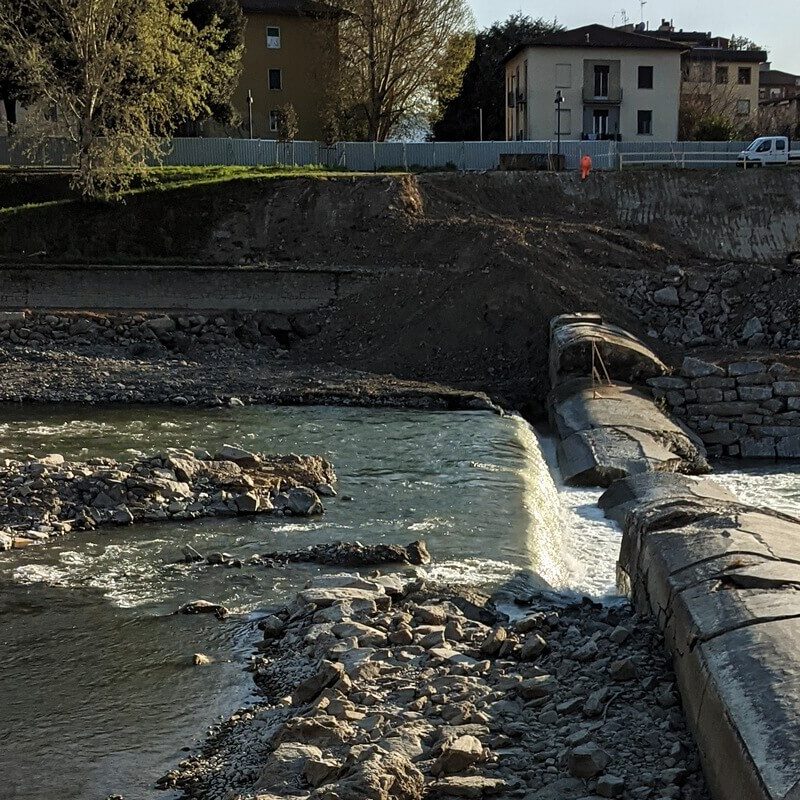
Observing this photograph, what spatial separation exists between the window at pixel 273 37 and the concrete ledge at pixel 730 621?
45113 mm

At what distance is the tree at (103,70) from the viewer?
103 ft

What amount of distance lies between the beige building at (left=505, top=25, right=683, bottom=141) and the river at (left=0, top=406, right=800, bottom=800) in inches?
1188

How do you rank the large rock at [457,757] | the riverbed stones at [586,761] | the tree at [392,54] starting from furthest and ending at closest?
the tree at [392,54]
the large rock at [457,757]
the riverbed stones at [586,761]

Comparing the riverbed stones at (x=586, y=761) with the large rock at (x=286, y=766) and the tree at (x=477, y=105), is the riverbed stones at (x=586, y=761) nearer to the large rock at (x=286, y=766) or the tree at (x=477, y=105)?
the large rock at (x=286, y=766)

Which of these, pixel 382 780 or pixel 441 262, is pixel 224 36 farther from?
pixel 382 780

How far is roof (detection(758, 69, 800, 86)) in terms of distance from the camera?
85.9 metres

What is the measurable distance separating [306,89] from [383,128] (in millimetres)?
9534

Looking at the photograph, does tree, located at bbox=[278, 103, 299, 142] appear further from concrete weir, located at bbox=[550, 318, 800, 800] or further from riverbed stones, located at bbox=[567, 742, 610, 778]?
riverbed stones, located at bbox=[567, 742, 610, 778]

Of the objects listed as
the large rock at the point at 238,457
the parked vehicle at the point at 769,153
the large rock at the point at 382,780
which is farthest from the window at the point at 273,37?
the large rock at the point at 382,780

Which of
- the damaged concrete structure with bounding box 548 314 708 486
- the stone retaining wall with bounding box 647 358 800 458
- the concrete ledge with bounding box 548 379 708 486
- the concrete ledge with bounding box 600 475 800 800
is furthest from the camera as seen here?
the stone retaining wall with bounding box 647 358 800 458

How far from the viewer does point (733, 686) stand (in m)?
6.96

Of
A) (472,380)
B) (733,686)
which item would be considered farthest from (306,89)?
(733,686)

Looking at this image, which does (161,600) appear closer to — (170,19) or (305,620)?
(305,620)

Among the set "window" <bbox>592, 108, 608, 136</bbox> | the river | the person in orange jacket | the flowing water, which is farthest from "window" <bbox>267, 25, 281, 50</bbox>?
the flowing water
